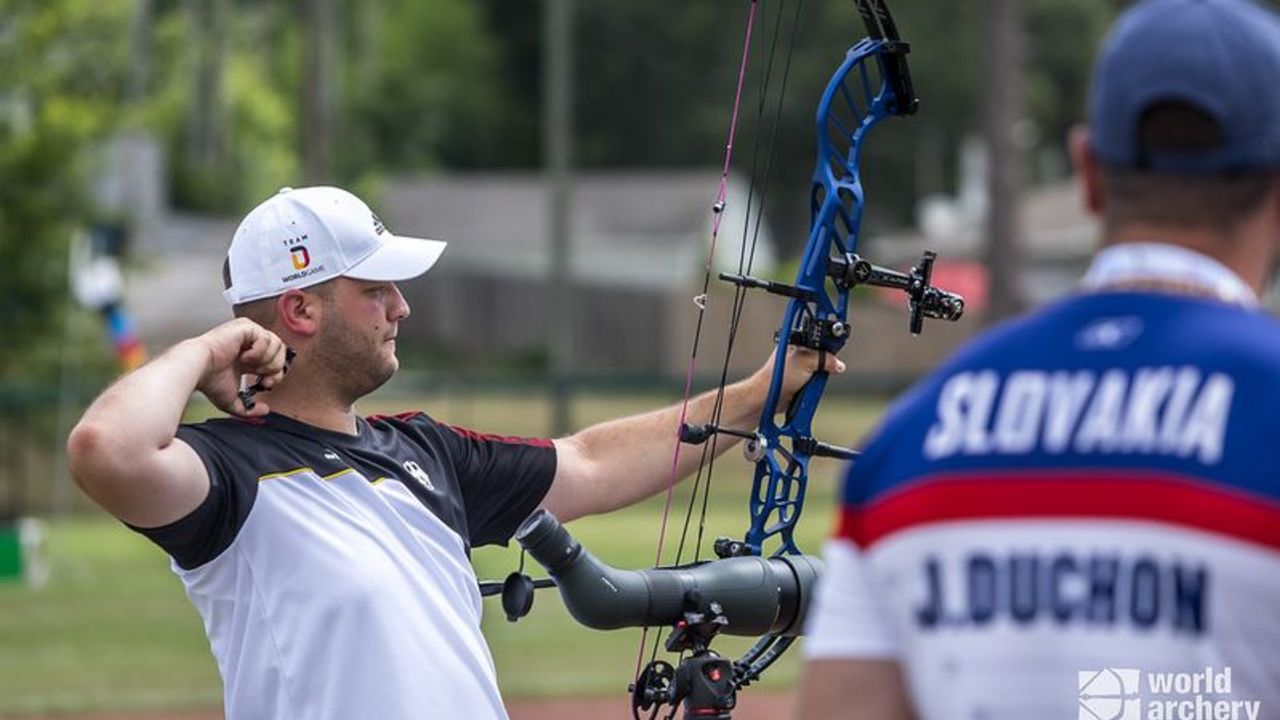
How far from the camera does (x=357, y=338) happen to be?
13.9ft

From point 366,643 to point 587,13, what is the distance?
7229cm

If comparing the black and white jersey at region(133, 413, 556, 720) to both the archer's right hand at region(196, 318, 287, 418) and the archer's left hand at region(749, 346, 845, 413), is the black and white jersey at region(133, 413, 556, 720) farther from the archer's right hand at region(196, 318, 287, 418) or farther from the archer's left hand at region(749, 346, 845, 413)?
the archer's left hand at region(749, 346, 845, 413)

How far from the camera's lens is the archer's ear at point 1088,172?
8.11 ft

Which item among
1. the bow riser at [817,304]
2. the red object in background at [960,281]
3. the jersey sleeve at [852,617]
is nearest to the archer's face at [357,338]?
the bow riser at [817,304]

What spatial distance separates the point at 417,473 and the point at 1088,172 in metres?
2.01

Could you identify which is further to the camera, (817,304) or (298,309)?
(817,304)

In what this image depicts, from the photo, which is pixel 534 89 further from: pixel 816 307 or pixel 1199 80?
pixel 1199 80

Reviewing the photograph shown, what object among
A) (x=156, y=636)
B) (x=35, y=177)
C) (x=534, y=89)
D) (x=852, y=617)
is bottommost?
(x=156, y=636)

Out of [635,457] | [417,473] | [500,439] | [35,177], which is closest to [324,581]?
[417,473]

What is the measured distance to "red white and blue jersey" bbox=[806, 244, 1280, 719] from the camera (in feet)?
7.59

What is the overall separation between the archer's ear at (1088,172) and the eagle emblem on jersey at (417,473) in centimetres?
194

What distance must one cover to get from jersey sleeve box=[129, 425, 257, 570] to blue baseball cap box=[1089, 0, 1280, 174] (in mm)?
1979

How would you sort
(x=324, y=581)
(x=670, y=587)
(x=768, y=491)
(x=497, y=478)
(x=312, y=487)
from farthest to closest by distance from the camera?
1. (x=768, y=491)
2. (x=497, y=478)
3. (x=670, y=587)
4. (x=312, y=487)
5. (x=324, y=581)

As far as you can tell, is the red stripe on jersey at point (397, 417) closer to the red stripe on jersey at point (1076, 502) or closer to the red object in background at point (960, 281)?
the red stripe on jersey at point (1076, 502)
